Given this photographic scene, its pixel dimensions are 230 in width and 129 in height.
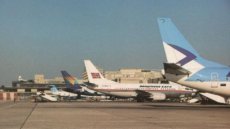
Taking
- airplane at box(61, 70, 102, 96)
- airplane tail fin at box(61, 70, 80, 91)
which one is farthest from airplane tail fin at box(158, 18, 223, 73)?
airplane tail fin at box(61, 70, 80, 91)

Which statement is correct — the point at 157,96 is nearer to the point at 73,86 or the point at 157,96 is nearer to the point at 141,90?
the point at 141,90

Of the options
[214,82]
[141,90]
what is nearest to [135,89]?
[141,90]

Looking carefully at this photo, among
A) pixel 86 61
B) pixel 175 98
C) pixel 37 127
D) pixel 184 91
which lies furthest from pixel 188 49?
pixel 86 61

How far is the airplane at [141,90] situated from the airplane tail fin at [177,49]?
3854 centimetres

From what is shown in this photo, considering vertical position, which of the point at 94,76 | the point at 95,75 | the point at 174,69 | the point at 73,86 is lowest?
the point at 174,69

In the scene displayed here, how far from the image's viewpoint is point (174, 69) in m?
33.8

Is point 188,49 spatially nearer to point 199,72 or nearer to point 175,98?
point 199,72

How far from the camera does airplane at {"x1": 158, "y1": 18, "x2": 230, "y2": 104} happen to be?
34.5 meters

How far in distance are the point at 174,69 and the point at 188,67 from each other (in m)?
1.72

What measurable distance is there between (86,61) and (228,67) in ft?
170

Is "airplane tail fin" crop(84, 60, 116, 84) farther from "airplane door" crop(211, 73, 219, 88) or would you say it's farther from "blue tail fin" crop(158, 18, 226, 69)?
"airplane door" crop(211, 73, 219, 88)

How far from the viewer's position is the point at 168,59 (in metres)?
34.9

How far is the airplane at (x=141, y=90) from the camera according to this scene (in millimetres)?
74250

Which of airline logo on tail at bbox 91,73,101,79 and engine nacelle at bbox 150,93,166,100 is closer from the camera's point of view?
engine nacelle at bbox 150,93,166,100
